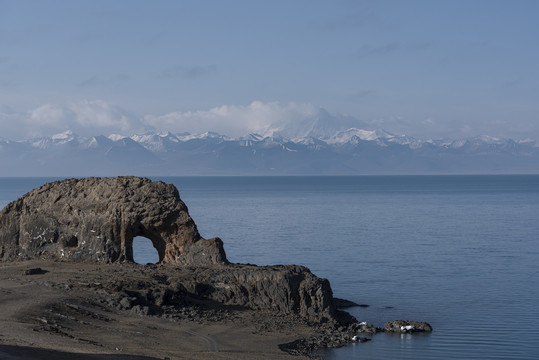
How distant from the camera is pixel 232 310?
100ft

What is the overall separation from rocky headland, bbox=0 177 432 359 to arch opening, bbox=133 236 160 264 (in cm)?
1297

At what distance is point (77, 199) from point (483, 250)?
36402 millimetres

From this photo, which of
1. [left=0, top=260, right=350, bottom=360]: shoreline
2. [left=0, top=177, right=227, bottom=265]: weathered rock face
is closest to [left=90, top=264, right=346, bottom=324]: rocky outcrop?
[left=0, top=260, right=350, bottom=360]: shoreline

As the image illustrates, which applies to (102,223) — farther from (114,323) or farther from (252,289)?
(114,323)

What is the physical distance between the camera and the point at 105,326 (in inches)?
1054

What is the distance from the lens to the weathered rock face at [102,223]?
112ft

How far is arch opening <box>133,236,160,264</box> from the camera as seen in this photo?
5159 cm

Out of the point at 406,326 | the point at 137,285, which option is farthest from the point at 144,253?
the point at 406,326

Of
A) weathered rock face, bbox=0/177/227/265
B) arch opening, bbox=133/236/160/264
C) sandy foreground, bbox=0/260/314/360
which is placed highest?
weathered rock face, bbox=0/177/227/265

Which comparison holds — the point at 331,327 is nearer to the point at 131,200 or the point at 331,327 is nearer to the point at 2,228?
the point at 131,200

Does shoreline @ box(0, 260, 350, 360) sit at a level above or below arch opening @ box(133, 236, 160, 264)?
below

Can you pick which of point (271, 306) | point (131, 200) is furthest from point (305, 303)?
point (131, 200)

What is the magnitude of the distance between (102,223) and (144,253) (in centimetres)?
2202

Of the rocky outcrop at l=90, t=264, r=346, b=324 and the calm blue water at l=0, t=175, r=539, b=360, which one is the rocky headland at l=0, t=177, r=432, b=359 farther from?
the calm blue water at l=0, t=175, r=539, b=360
